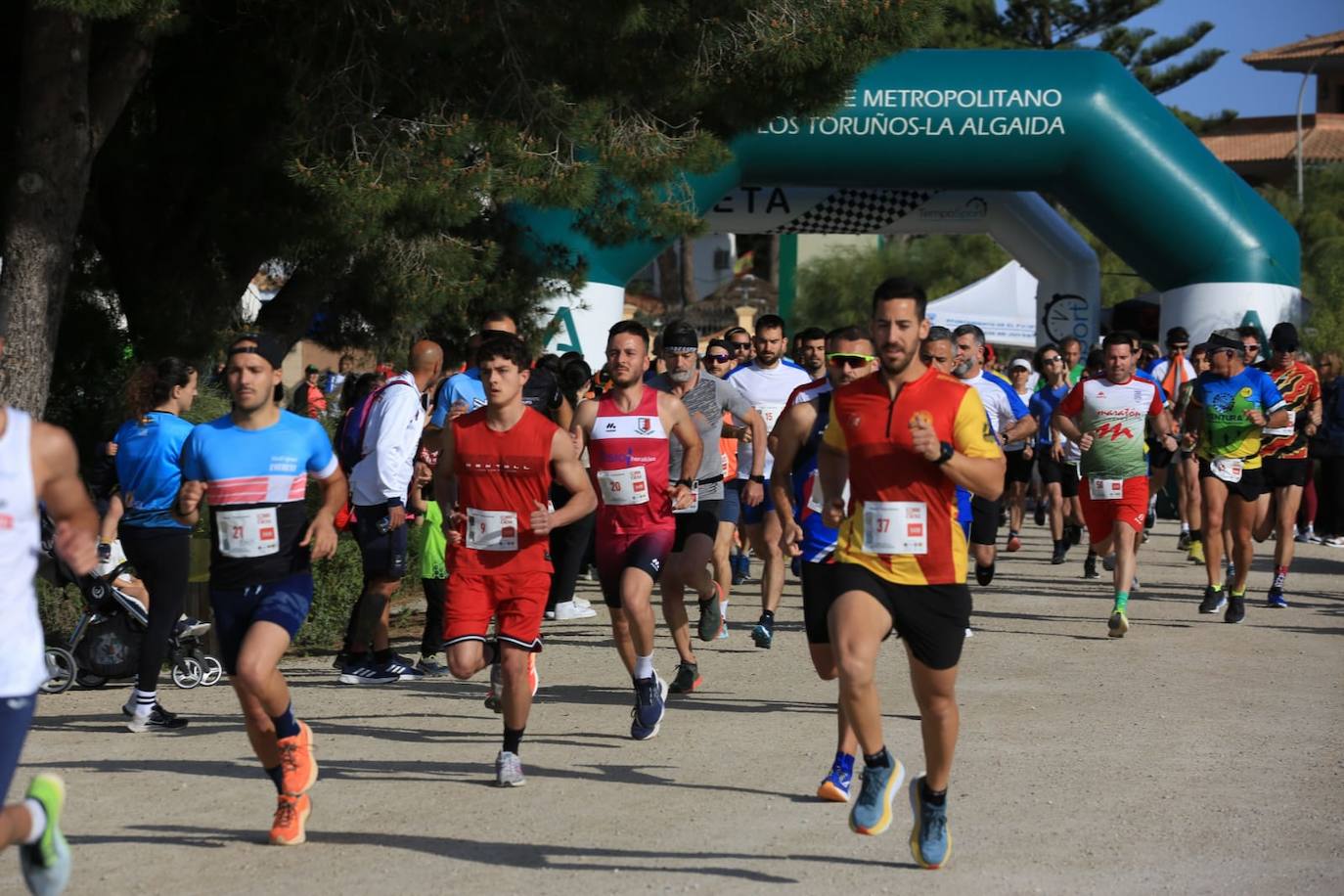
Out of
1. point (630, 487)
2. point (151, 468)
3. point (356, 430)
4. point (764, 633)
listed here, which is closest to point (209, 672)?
point (356, 430)

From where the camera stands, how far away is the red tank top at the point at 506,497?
718 centimetres

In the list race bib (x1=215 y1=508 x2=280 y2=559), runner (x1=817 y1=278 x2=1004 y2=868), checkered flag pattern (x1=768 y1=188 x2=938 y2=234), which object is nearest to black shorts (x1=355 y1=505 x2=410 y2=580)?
race bib (x1=215 y1=508 x2=280 y2=559)

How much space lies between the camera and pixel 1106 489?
11.9 metres

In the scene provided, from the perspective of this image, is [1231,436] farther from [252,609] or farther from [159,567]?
[252,609]

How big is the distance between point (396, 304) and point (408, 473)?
4.89m

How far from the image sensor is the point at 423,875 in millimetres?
5762

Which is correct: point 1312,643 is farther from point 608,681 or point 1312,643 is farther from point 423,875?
point 423,875

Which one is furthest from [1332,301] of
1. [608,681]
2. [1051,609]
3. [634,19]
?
[608,681]

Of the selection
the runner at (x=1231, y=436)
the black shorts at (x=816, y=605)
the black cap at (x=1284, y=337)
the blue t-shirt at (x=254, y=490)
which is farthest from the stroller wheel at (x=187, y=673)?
the black cap at (x=1284, y=337)

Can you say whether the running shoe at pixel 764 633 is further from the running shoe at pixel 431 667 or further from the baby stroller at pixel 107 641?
the baby stroller at pixel 107 641

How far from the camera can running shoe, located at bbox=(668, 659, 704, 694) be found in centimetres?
927

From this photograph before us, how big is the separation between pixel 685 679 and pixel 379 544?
1812 mm

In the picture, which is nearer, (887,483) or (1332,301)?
(887,483)

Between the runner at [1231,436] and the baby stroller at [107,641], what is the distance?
7.01 m
